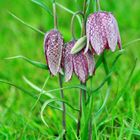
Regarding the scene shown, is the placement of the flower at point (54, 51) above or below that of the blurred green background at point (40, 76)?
above

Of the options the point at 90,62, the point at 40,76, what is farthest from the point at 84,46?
the point at 40,76

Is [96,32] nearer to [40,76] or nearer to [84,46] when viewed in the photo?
[84,46]

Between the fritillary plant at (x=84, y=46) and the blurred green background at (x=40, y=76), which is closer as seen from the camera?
the fritillary plant at (x=84, y=46)

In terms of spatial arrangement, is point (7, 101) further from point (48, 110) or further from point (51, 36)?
point (51, 36)

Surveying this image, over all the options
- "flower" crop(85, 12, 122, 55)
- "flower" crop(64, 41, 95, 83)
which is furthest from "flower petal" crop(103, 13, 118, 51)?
"flower" crop(64, 41, 95, 83)

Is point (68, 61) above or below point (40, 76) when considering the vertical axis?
above

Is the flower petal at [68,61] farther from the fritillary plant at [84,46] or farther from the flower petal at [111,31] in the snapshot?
the flower petal at [111,31]

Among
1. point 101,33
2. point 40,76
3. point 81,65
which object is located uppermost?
point 101,33

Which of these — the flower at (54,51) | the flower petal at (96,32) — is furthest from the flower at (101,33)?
the flower at (54,51)

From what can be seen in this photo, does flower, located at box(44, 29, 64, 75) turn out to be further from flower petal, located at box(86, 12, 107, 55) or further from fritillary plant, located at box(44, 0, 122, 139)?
flower petal, located at box(86, 12, 107, 55)

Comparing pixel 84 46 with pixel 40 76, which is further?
pixel 40 76
